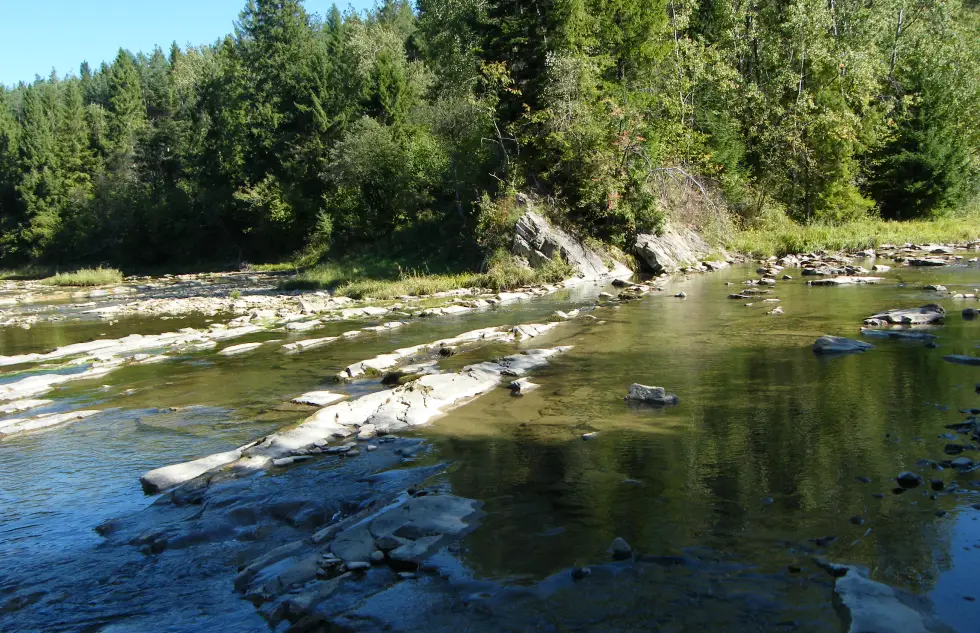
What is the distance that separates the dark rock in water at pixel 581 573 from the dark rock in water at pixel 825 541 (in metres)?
1.80

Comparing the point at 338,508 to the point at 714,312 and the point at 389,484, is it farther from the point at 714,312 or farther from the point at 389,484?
the point at 714,312

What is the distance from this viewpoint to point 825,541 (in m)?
5.19

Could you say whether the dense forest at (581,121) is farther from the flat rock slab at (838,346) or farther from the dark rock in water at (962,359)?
the dark rock in water at (962,359)

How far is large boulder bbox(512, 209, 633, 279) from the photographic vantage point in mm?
28500

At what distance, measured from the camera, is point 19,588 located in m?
5.52

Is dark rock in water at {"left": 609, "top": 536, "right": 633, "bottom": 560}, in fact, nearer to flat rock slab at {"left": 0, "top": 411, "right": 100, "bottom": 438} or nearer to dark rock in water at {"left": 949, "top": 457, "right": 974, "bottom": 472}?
dark rock in water at {"left": 949, "top": 457, "right": 974, "bottom": 472}

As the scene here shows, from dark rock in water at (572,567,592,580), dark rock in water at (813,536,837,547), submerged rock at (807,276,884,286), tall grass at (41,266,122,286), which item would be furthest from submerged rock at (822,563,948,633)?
tall grass at (41,266,122,286)

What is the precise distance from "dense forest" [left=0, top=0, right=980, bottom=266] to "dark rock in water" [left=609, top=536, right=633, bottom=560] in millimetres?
24652

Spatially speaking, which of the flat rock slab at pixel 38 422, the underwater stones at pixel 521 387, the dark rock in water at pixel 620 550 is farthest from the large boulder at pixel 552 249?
the dark rock in water at pixel 620 550

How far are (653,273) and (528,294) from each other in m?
7.95

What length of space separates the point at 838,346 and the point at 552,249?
17501 mm

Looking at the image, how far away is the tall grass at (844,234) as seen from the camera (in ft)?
106

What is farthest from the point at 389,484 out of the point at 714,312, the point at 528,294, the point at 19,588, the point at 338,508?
the point at 528,294

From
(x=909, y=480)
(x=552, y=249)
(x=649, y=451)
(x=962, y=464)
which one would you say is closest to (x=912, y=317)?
(x=962, y=464)
